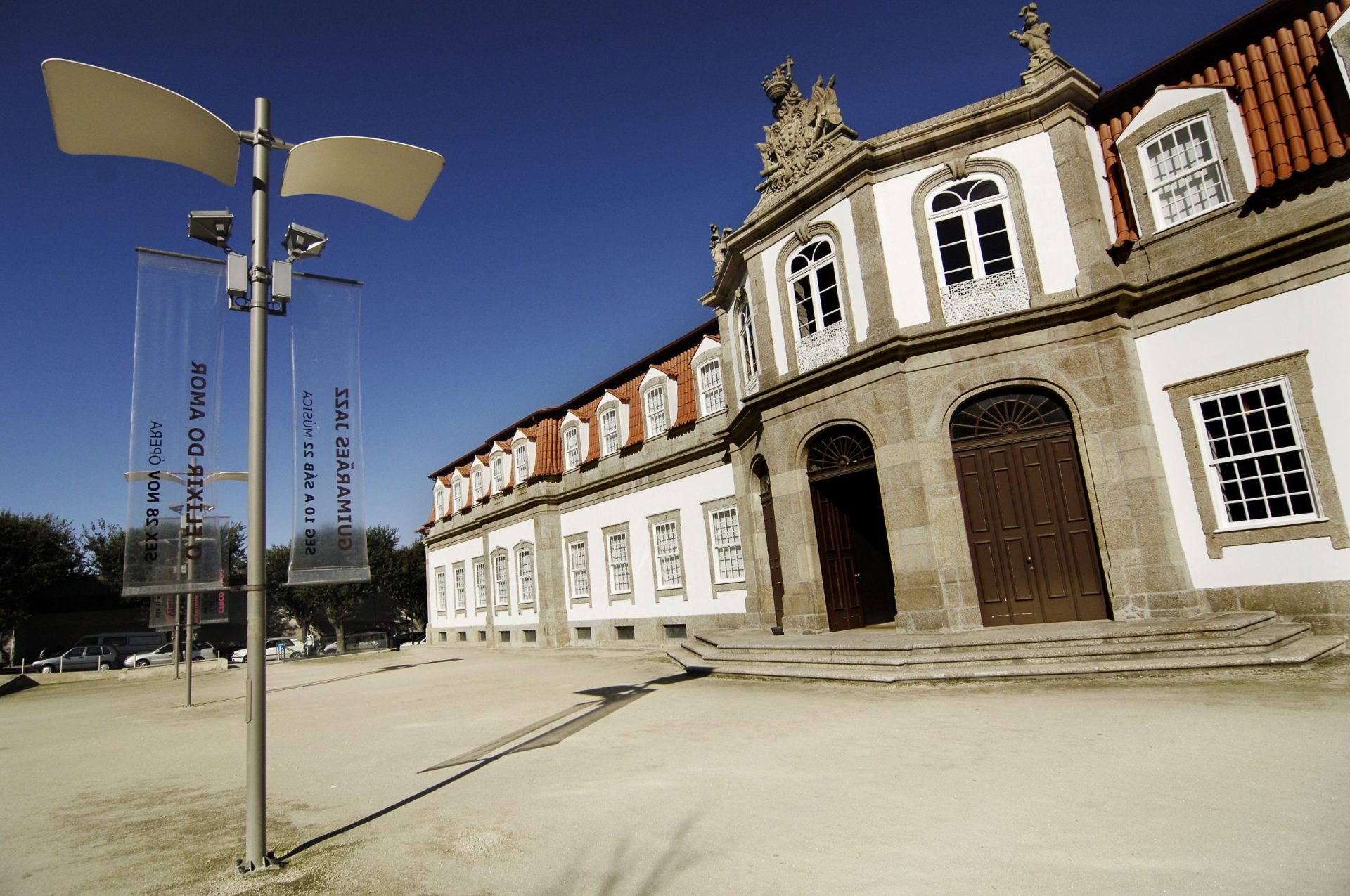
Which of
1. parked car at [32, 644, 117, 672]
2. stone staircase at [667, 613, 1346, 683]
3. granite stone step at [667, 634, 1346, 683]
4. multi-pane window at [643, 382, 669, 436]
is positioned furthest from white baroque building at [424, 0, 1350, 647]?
parked car at [32, 644, 117, 672]

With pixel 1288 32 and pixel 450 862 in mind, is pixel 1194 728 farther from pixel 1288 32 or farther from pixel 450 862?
pixel 1288 32

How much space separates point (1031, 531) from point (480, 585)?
25292 mm

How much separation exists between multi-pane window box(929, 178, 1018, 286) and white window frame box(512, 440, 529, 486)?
18.6 metres

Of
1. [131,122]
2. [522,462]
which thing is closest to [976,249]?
[131,122]

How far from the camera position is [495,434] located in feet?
101

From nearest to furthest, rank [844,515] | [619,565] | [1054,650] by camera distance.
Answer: [1054,650] → [844,515] → [619,565]

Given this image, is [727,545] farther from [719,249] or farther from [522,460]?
[522,460]

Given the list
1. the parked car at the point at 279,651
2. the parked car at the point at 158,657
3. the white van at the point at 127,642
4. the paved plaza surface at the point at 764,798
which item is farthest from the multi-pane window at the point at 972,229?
the white van at the point at 127,642

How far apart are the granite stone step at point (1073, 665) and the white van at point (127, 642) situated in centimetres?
3821

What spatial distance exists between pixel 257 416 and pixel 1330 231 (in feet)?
42.3

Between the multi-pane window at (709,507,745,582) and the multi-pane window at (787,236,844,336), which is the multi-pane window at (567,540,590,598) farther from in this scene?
the multi-pane window at (787,236,844,336)

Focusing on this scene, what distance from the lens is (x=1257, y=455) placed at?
408 inches

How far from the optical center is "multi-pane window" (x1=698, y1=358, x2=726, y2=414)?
61.9 ft

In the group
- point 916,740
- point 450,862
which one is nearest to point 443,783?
point 450,862
